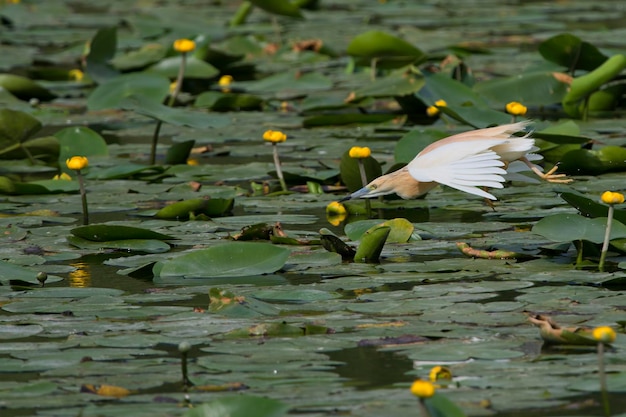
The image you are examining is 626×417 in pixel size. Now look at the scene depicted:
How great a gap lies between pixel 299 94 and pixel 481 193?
156 inches

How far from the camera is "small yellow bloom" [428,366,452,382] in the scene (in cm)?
242

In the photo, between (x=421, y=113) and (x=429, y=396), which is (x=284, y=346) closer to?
(x=429, y=396)

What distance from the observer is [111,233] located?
392 centimetres

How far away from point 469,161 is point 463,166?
0.08 feet

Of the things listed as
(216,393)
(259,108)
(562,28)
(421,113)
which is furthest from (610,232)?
(562,28)

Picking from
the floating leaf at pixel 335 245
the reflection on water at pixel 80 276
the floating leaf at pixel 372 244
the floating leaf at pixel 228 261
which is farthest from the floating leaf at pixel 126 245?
the floating leaf at pixel 372 244

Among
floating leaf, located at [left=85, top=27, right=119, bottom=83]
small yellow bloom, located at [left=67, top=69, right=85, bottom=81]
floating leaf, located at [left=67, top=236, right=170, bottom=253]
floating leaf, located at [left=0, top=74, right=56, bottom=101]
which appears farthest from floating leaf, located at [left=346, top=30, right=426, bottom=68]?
floating leaf, located at [left=67, top=236, right=170, bottom=253]

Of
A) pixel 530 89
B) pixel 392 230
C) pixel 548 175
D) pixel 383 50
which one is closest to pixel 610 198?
pixel 548 175

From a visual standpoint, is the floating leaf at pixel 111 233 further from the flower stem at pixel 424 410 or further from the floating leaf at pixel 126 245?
the flower stem at pixel 424 410

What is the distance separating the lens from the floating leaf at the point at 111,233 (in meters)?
3.90

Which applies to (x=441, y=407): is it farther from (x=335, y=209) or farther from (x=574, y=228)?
(x=335, y=209)

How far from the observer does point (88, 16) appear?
38.3ft

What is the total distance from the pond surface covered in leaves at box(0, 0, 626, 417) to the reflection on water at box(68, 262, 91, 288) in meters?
0.02

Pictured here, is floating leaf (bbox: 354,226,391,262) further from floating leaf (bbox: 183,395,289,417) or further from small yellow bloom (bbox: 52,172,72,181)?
small yellow bloom (bbox: 52,172,72,181)
